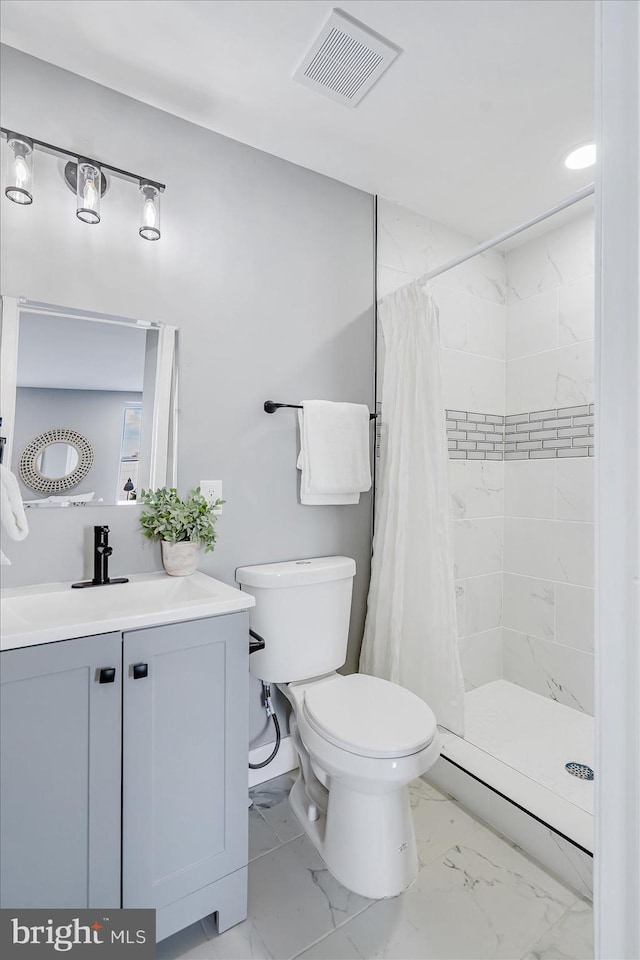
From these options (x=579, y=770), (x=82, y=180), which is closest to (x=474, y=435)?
(x=579, y=770)

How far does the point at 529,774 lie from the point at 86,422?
6.43 feet

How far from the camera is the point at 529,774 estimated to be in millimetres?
1817

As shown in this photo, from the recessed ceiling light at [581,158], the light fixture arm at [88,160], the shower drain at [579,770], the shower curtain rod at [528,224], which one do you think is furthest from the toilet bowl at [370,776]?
the recessed ceiling light at [581,158]

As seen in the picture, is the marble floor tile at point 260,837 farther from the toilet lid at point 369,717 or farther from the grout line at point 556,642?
the grout line at point 556,642

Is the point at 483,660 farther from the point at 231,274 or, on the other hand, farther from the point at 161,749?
the point at 231,274

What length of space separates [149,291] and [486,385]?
67.4 inches

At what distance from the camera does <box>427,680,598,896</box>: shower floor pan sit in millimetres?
Answer: 1498

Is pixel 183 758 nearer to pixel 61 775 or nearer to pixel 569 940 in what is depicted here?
pixel 61 775

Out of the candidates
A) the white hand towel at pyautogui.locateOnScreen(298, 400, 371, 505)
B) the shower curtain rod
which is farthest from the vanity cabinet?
the shower curtain rod

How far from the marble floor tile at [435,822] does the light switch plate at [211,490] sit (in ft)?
4.18

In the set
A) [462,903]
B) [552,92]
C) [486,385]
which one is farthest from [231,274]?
[462,903]

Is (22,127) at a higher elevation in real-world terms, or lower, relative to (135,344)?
higher

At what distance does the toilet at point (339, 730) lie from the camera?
4.49ft

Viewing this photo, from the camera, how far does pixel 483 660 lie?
2.56 metres
